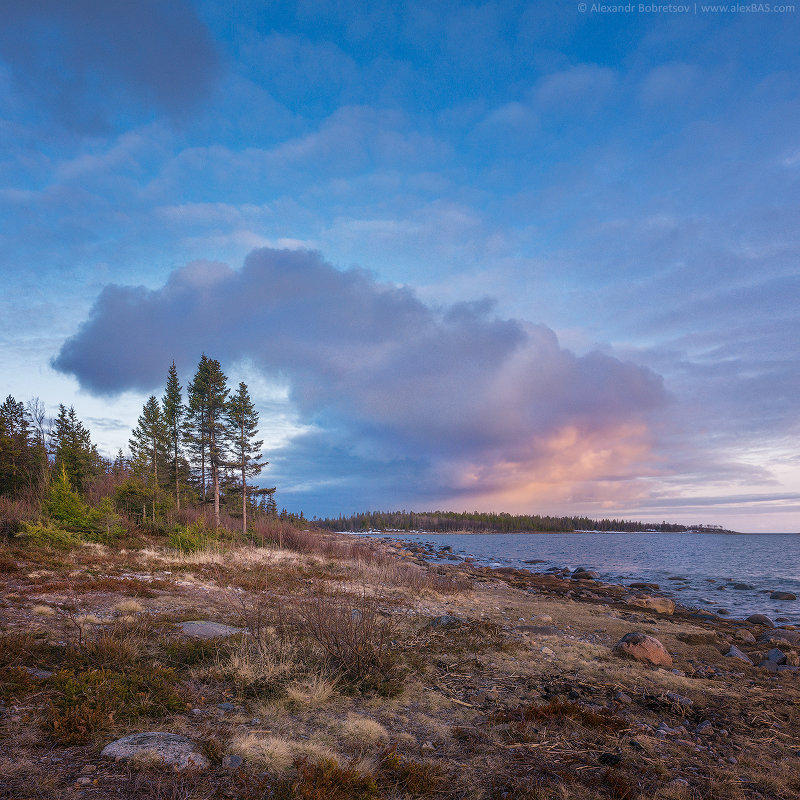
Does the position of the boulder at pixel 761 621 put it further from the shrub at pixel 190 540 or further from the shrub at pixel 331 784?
the shrub at pixel 190 540

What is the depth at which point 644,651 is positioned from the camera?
35.3 feet

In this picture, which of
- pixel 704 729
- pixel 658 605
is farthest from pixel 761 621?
pixel 704 729

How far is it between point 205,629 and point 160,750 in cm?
513

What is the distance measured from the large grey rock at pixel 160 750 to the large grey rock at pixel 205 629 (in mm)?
4031

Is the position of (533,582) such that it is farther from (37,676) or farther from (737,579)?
(37,676)

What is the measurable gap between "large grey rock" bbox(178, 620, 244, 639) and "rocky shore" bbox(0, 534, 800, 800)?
2.3 inches

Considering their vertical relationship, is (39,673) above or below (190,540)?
above

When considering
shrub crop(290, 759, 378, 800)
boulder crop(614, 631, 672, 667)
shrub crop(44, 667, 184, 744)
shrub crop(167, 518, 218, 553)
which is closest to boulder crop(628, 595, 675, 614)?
boulder crop(614, 631, 672, 667)

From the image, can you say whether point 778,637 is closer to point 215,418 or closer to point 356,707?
point 356,707

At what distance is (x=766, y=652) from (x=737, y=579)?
2637cm

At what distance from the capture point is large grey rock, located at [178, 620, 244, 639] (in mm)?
8828

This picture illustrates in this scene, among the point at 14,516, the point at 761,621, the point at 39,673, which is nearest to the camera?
the point at 39,673

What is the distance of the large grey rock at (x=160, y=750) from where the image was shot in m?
4.33

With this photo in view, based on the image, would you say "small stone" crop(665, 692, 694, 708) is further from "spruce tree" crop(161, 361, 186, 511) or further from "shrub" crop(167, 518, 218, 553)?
"spruce tree" crop(161, 361, 186, 511)
